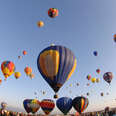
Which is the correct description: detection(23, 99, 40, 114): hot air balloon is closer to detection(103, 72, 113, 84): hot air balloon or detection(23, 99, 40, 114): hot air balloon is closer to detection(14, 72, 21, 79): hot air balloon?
detection(14, 72, 21, 79): hot air balloon

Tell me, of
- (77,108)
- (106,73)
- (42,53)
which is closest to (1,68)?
(42,53)

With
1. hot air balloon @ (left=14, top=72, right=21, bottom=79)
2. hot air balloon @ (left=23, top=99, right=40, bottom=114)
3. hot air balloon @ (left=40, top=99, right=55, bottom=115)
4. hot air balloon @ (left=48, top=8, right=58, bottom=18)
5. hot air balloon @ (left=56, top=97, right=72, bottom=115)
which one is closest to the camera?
hot air balloon @ (left=48, top=8, right=58, bottom=18)

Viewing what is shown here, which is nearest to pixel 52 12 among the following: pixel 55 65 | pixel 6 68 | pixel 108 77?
pixel 55 65

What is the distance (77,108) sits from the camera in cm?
3147

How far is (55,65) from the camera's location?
18453 mm

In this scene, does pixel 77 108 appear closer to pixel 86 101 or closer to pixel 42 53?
pixel 86 101

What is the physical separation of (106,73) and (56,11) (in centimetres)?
1766

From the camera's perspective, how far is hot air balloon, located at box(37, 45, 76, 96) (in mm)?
18047

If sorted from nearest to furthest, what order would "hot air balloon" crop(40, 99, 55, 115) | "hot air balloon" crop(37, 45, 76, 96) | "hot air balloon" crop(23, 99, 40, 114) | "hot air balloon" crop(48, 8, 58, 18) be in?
"hot air balloon" crop(37, 45, 76, 96) < "hot air balloon" crop(48, 8, 58, 18) < "hot air balloon" crop(40, 99, 55, 115) < "hot air balloon" crop(23, 99, 40, 114)

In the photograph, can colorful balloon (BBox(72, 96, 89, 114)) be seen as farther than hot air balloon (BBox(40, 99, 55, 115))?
No

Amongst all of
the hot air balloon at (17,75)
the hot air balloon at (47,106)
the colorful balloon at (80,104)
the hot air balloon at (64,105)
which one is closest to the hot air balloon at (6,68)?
the hot air balloon at (17,75)

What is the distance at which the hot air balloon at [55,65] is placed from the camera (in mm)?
18047

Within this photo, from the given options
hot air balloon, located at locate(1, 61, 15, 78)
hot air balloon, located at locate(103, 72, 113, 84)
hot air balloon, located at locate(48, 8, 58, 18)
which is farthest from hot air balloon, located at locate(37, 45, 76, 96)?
hot air balloon, located at locate(103, 72, 113, 84)

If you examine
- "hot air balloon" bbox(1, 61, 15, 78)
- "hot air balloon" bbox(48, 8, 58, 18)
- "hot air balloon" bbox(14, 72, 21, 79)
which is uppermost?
"hot air balloon" bbox(48, 8, 58, 18)
